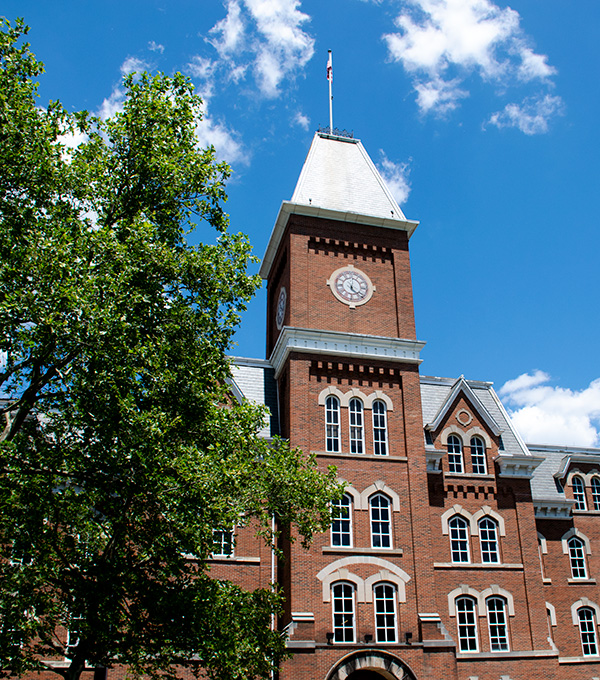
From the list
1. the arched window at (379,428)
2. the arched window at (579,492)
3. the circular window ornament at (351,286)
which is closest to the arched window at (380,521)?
the arched window at (379,428)

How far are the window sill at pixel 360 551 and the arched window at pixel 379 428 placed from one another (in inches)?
150

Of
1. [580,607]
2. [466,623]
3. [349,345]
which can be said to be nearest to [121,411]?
[349,345]

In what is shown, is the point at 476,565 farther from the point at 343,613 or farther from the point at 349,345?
the point at 349,345

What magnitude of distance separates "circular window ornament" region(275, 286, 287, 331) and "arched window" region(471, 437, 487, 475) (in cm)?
1049

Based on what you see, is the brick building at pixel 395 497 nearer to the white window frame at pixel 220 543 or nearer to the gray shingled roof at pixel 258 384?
the gray shingled roof at pixel 258 384

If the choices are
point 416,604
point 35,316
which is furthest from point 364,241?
point 35,316

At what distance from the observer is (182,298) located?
16.1 metres

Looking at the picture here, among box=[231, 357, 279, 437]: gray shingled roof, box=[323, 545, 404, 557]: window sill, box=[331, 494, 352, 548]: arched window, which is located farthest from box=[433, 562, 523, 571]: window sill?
box=[231, 357, 279, 437]: gray shingled roof

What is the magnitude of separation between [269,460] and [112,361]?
15.5 ft

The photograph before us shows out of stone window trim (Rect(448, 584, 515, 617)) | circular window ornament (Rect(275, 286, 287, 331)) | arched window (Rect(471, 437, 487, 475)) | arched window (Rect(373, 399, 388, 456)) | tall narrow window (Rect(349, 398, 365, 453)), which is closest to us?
stone window trim (Rect(448, 584, 515, 617))

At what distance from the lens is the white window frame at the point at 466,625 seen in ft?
85.8

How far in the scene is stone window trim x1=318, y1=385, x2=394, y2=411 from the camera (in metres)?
27.4

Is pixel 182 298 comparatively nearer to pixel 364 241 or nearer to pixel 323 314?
pixel 323 314

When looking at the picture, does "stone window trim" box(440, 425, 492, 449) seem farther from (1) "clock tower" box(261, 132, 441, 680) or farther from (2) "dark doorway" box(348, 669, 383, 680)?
(2) "dark doorway" box(348, 669, 383, 680)
